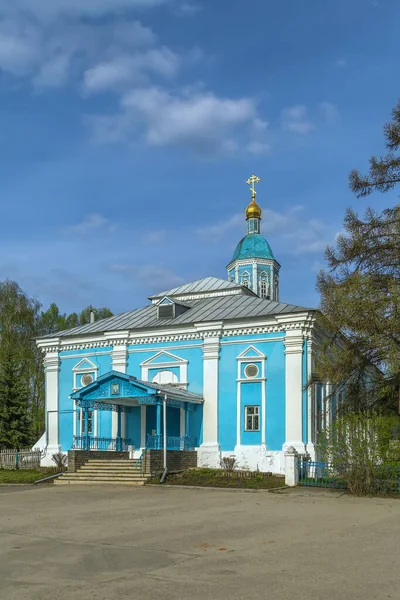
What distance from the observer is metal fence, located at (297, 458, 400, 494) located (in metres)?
16.0

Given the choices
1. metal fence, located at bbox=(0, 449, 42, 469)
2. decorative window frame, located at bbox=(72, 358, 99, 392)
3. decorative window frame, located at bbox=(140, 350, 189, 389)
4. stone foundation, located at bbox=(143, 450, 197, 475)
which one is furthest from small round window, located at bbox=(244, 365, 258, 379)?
metal fence, located at bbox=(0, 449, 42, 469)

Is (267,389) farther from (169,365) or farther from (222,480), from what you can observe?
(222,480)

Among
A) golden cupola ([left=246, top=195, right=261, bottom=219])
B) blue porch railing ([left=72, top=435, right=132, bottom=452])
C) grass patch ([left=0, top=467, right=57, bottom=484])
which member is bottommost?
grass patch ([left=0, top=467, right=57, bottom=484])

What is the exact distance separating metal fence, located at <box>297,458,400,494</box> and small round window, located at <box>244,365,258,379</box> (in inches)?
160

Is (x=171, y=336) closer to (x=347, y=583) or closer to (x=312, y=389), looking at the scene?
(x=312, y=389)

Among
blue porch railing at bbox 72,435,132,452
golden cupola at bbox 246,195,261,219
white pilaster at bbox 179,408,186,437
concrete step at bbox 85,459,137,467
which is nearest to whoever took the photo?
concrete step at bbox 85,459,137,467

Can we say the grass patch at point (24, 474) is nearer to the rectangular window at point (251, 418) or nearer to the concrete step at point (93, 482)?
the concrete step at point (93, 482)

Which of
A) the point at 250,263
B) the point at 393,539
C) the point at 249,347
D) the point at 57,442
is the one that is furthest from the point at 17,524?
the point at 250,263

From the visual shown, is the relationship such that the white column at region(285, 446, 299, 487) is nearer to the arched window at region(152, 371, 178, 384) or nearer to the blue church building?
the blue church building

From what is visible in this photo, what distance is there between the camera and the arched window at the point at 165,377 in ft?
81.2

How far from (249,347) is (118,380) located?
460cm

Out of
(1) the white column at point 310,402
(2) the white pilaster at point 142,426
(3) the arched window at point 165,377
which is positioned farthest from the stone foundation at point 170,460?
(1) the white column at point 310,402

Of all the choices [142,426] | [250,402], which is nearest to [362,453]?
[250,402]

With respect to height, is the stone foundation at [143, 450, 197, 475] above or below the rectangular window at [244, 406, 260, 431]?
below
